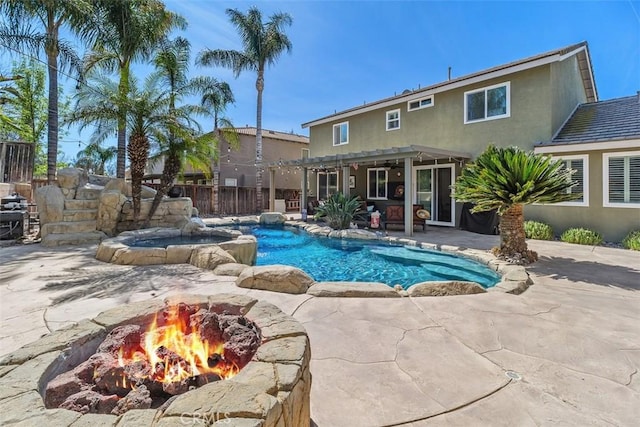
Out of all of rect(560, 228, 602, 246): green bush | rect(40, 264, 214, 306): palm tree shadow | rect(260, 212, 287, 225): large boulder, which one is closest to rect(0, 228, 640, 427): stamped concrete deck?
rect(40, 264, 214, 306): palm tree shadow

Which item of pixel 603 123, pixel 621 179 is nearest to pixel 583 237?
pixel 621 179

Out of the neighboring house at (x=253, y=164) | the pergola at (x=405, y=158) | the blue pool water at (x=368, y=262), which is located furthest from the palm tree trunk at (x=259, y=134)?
the blue pool water at (x=368, y=262)

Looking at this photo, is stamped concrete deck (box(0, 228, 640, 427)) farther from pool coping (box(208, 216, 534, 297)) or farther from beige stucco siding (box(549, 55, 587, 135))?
beige stucco siding (box(549, 55, 587, 135))

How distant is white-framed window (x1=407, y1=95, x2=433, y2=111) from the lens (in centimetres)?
1355

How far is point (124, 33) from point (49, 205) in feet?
24.2

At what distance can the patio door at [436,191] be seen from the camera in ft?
42.9

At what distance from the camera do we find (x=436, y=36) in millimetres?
13953

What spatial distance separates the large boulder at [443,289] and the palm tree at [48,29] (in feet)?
39.0

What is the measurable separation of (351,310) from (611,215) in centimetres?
994

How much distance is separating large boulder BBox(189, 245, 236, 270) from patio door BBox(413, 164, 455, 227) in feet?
33.7

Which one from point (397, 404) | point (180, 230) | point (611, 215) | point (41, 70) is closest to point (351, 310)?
point (397, 404)

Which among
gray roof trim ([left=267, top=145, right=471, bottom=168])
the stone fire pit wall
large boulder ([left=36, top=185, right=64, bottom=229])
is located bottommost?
the stone fire pit wall

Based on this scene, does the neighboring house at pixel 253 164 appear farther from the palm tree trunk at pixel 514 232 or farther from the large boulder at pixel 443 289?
the large boulder at pixel 443 289

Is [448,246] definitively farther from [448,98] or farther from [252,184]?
[252,184]
